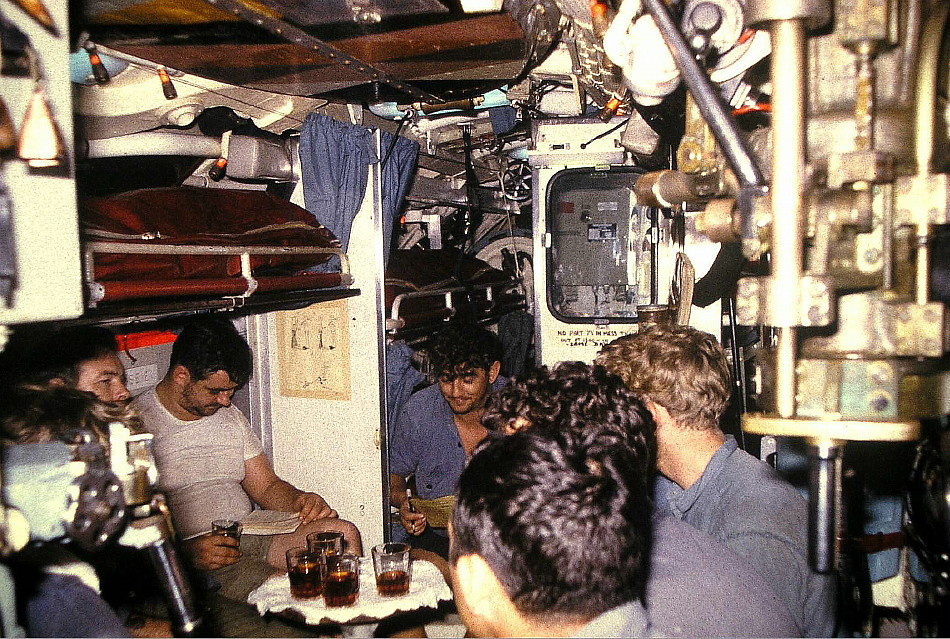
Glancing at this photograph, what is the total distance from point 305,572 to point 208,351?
2.14 meters

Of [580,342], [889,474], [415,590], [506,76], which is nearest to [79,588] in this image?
[415,590]

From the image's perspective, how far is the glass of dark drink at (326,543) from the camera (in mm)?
2883

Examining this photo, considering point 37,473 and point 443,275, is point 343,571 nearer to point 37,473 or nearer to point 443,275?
point 37,473

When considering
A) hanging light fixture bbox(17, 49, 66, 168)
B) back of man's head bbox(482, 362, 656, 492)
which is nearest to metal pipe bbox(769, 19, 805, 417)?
back of man's head bbox(482, 362, 656, 492)

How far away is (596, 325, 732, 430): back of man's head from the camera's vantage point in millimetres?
2611

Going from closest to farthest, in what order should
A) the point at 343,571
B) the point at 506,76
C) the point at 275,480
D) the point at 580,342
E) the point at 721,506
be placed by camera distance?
the point at 721,506 < the point at 343,571 < the point at 506,76 < the point at 275,480 < the point at 580,342

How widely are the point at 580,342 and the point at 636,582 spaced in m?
3.72

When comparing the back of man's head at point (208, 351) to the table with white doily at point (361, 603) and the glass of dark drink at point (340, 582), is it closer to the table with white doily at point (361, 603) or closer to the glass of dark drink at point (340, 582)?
Result: the table with white doily at point (361, 603)

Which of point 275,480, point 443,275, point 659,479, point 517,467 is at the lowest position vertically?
point 275,480

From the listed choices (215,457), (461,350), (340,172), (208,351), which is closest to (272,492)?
(215,457)

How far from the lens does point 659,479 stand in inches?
118

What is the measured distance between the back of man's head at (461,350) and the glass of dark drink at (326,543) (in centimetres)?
188

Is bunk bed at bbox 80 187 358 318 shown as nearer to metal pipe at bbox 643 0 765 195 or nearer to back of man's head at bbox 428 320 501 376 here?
back of man's head at bbox 428 320 501 376

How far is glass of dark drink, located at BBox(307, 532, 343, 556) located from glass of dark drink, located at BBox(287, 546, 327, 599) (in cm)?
6
